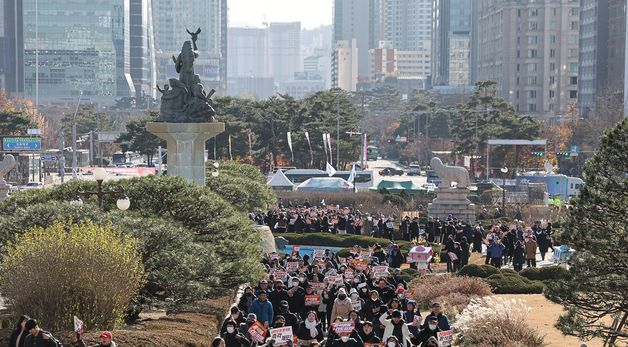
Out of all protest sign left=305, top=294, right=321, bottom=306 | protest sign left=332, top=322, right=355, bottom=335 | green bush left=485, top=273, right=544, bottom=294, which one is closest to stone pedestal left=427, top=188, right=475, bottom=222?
green bush left=485, top=273, right=544, bottom=294

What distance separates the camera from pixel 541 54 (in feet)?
518

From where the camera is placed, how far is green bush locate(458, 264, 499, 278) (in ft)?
114

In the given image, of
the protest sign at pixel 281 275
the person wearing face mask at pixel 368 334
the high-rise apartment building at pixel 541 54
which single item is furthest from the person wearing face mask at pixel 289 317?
the high-rise apartment building at pixel 541 54

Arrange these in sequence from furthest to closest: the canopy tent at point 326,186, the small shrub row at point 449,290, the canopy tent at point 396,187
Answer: the canopy tent at point 326,186, the canopy tent at point 396,187, the small shrub row at point 449,290

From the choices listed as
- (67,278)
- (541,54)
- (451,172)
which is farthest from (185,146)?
(541,54)

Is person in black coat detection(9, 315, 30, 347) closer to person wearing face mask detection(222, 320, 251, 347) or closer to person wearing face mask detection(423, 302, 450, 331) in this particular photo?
person wearing face mask detection(222, 320, 251, 347)

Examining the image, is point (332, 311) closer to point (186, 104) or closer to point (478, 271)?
point (478, 271)

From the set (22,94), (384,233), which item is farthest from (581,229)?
(22,94)

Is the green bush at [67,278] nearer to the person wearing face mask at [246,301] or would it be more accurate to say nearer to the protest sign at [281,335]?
the protest sign at [281,335]

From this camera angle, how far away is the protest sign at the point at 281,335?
63.8ft

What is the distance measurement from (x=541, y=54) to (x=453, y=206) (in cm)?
10504

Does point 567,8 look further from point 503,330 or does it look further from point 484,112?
point 503,330

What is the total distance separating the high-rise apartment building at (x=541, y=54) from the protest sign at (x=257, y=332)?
137919 mm

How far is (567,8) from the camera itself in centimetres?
15712
